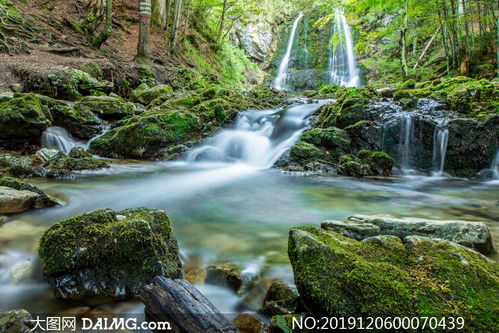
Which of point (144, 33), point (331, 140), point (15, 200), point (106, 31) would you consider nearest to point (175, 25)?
point (144, 33)

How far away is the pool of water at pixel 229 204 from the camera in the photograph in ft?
8.89

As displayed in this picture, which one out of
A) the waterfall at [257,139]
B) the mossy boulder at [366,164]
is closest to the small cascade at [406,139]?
the mossy boulder at [366,164]

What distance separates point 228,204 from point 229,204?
0.02 metres

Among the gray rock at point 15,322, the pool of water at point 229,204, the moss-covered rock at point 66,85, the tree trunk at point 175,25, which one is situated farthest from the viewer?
the tree trunk at point 175,25

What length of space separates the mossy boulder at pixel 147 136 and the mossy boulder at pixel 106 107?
0.73 metres

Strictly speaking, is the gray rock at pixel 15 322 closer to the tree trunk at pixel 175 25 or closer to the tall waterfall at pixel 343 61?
the tree trunk at pixel 175 25

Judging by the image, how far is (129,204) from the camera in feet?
15.5

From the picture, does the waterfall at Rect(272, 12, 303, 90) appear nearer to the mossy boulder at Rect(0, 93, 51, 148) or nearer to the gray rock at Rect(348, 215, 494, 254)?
the mossy boulder at Rect(0, 93, 51, 148)

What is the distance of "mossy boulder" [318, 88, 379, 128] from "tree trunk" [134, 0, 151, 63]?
30.3 ft

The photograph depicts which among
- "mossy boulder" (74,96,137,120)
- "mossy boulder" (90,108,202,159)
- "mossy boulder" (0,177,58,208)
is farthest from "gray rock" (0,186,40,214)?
"mossy boulder" (74,96,137,120)

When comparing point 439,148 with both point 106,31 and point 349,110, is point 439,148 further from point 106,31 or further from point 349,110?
point 106,31

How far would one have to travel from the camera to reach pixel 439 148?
7.57 metres

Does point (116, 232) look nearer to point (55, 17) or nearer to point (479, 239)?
point (479, 239)

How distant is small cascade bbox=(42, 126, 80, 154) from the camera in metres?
7.32
